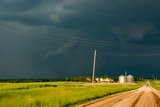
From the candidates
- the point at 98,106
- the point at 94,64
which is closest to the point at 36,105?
the point at 98,106

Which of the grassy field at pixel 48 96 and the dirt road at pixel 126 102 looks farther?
the dirt road at pixel 126 102

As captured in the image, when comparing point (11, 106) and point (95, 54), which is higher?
point (95, 54)

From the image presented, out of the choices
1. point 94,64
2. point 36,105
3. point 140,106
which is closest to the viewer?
point 36,105

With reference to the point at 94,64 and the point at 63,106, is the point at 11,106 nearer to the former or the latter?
the point at 63,106

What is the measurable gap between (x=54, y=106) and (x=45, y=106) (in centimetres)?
78

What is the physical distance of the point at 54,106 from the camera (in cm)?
2623

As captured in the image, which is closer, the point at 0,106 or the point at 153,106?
the point at 0,106

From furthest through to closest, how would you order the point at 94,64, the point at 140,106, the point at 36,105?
the point at 94,64, the point at 140,106, the point at 36,105

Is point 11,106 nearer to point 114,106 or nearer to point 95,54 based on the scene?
point 114,106

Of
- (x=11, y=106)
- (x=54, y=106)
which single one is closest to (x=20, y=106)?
(x=11, y=106)

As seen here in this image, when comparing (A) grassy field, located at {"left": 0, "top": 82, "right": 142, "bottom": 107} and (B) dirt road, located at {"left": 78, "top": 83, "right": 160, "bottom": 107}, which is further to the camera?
(B) dirt road, located at {"left": 78, "top": 83, "right": 160, "bottom": 107}

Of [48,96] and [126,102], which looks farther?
[48,96]

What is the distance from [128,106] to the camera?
2806 centimetres

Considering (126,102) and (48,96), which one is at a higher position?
(48,96)
